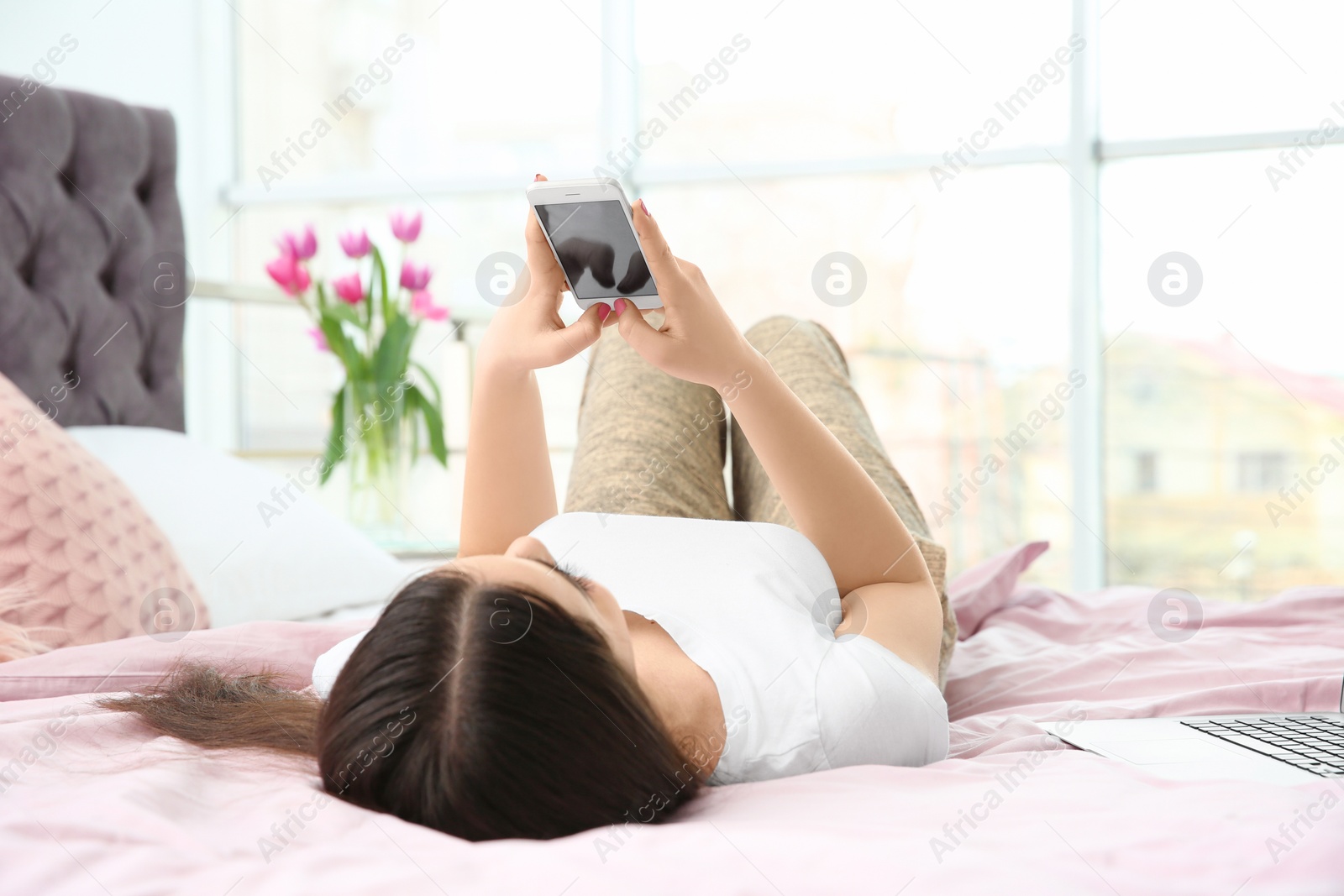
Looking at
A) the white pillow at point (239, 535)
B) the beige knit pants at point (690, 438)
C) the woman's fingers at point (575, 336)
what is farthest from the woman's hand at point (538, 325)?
the white pillow at point (239, 535)

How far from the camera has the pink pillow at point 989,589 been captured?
1.43m

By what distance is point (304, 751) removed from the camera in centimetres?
73

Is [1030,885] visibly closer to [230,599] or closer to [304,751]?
[304,751]

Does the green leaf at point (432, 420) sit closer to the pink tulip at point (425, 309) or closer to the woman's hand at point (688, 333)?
the pink tulip at point (425, 309)

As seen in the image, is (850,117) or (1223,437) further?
(850,117)

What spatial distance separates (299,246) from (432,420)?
0.47 m

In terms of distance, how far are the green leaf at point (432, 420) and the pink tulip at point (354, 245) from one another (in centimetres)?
33

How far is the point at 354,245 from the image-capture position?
228cm

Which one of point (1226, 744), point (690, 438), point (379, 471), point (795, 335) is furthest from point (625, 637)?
point (379, 471)

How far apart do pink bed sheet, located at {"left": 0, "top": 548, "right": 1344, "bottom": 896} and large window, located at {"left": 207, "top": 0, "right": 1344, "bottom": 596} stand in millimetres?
1899

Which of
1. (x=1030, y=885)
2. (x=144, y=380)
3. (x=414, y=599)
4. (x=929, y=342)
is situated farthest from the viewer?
(x=929, y=342)

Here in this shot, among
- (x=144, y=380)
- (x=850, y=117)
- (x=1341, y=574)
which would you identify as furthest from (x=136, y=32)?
(x=1341, y=574)

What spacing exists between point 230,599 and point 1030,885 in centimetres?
115

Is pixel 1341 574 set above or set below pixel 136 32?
below
